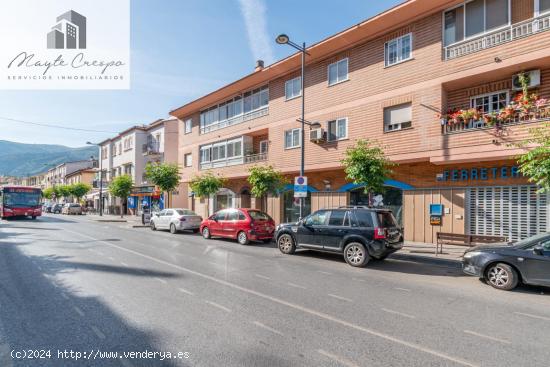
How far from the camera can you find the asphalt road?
380 cm

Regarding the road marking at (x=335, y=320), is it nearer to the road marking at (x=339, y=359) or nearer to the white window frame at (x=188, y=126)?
the road marking at (x=339, y=359)

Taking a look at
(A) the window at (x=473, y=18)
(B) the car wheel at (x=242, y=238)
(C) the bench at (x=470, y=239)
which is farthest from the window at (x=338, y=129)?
(C) the bench at (x=470, y=239)

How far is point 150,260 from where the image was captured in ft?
31.6

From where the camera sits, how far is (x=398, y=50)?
14.2 metres

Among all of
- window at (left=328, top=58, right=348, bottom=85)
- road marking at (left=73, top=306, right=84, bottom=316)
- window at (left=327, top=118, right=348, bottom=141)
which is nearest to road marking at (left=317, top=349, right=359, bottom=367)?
road marking at (left=73, top=306, right=84, bottom=316)

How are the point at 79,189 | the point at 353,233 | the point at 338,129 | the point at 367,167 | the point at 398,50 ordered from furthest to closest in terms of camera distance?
the point at 79,189
the point at 338,129
the point at 398,50
the point at 367,167
the point at 353,233

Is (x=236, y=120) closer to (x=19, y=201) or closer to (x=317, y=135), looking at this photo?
(x=317, y=135)

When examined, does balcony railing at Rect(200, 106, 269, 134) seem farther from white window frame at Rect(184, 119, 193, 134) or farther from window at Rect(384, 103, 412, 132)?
window at Rect(384, 103, 412, 132)

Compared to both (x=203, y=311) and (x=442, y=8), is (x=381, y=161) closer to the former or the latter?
(x=442, y=8)

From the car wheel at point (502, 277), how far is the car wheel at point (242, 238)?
29.6 feet

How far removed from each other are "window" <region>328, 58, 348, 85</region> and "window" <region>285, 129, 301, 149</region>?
3.36 m

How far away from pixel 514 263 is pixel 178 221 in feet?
51.8

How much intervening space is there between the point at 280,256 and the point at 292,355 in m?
7.27

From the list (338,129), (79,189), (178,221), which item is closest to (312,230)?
(338,129)
